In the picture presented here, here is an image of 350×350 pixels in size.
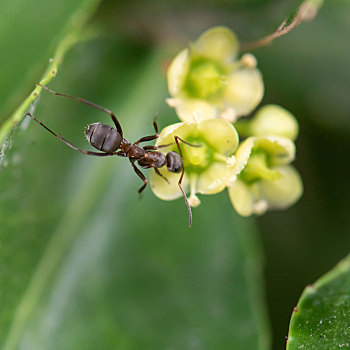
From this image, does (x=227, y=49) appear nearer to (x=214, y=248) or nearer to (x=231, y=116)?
(x=231, y=116)

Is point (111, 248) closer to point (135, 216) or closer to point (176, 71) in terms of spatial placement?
point (135, 216)

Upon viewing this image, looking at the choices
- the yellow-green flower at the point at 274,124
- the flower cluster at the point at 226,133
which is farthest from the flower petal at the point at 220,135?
the yellow-green flower at the point at 274,124

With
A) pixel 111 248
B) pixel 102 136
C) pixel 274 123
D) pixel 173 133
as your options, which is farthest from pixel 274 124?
pixel 111 248

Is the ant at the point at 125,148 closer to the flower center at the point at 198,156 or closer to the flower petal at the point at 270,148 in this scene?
the flower center at the point at 198,156

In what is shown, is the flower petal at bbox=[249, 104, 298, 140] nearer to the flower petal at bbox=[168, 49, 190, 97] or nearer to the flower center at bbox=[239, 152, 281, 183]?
the flower center at bbox=[239, 152, 281, 183]

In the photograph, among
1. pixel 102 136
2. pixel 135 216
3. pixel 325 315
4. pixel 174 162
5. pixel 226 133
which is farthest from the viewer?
pixel 135 216

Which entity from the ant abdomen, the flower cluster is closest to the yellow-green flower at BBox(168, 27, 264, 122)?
the flower cluster
